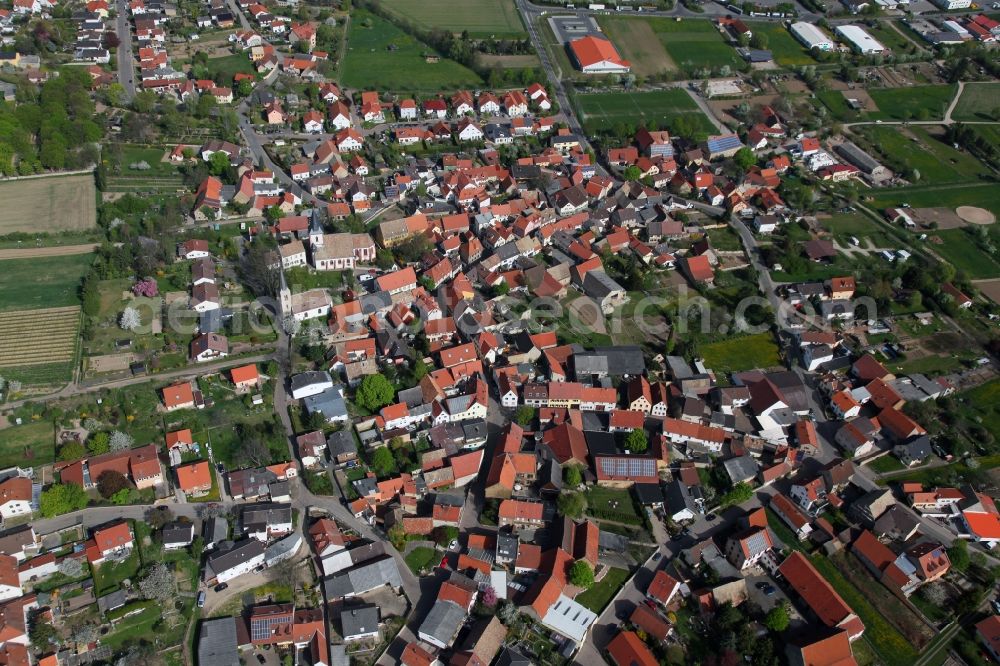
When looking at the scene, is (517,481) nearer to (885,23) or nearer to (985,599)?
(985,599)

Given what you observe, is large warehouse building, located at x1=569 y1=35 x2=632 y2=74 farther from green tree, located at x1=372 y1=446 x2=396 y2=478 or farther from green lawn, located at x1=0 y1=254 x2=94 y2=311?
green tree, located at x1=372 y1=446 x2=396 y2=478

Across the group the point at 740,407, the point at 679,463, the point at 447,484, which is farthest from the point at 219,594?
the point at 740,407

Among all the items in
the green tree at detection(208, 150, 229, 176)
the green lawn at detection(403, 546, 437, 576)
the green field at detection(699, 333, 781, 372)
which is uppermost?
the green field at detection(699, 333, 781, 372)

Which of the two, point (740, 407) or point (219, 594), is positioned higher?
point (740, 407)

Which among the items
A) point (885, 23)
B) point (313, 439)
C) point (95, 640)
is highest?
point (885, 23)

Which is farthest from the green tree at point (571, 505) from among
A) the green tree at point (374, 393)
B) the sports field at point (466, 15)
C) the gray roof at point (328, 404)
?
the sports field at point (466, 15)

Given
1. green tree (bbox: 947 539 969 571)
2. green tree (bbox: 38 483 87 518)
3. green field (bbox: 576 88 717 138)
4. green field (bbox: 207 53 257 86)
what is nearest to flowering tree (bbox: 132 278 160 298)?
A: green tree (bbox: 38 483 87 518)
